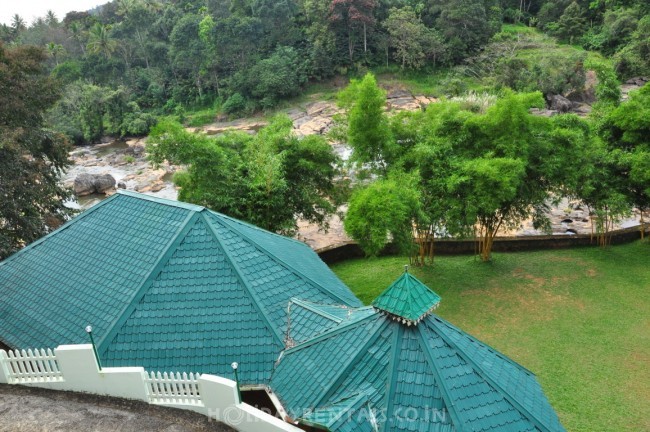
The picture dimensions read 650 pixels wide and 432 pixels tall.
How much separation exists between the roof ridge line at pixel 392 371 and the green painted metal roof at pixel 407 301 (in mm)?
188

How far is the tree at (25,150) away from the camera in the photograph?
13.4 metres

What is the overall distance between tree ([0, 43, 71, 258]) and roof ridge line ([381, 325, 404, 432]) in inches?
418

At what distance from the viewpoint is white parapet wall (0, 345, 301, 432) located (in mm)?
6715

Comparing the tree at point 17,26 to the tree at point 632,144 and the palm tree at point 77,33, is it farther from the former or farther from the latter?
the tree at point 632,144

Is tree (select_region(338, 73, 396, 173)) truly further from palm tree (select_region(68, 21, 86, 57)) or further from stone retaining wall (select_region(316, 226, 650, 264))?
palm tree (select_region(68, 21, 86, 57))

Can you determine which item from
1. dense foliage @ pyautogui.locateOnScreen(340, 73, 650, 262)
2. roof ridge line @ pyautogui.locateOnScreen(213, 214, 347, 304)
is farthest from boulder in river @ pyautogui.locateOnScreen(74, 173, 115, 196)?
roof ridge line @ pyautogui.locateOnScreen(213, 214, 347, 304)

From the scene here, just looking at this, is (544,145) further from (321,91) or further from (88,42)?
(88,42)

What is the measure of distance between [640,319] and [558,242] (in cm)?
483

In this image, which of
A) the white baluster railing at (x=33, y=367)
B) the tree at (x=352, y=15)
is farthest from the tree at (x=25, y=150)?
the tree at (x=352, y=15)

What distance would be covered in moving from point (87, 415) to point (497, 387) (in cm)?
561

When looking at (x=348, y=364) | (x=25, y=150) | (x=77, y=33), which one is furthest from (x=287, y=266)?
(x=77, y=33)

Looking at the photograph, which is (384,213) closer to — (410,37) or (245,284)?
(245,284)

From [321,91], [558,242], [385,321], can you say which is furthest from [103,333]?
[321,91]

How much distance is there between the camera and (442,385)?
243 inches
